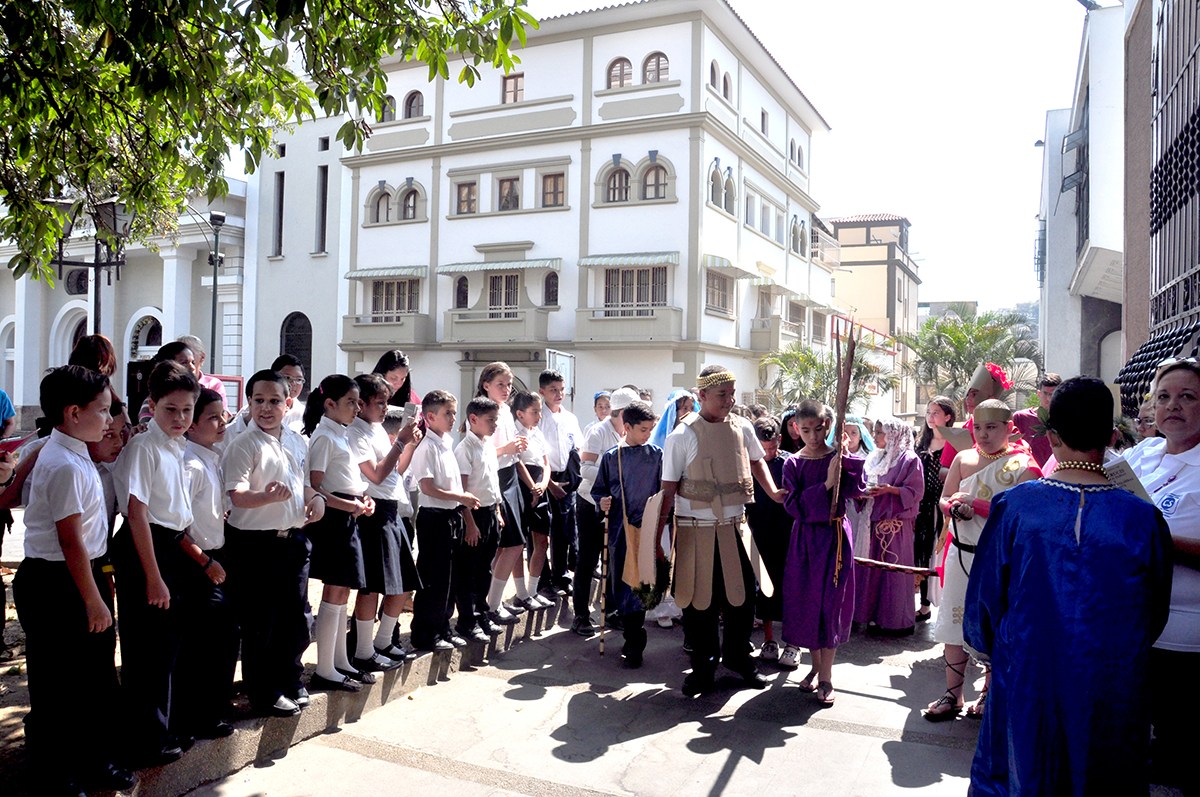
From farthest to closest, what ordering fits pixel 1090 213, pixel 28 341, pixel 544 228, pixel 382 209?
1. pixel 28 341
2. pixel 382 209
3. pixel 544 228
4. pixel 1090 213

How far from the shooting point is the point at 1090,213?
17547mm

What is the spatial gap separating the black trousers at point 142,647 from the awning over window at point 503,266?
2220 cm

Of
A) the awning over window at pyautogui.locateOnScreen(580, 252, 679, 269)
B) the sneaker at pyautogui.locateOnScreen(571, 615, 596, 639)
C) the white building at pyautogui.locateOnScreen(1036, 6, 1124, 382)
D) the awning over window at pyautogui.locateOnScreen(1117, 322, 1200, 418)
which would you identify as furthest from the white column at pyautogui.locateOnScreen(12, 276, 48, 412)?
the awning over window at pyautogui.locateOnScreen(1117, 322, 1200, 418)

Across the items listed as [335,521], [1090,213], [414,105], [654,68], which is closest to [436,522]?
[335,521]

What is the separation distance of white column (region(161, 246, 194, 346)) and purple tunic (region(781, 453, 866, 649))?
28.6 meters

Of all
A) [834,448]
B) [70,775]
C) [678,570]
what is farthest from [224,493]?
[834,448]

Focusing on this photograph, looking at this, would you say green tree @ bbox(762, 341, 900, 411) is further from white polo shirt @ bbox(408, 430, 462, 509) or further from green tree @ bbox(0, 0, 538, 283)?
green tree @ bbox(0, 0, 538, 283)

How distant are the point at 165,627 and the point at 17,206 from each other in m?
3.56

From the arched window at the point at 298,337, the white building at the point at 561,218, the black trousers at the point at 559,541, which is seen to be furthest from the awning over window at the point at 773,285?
the black trousers at the point at 559,541

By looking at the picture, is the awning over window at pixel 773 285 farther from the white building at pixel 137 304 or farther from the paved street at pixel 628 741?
the paved street at pixel 628 741

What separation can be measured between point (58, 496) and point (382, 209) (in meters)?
26.9

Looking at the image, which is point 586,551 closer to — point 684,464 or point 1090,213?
point 684,464

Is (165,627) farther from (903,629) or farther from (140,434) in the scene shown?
(903,629)

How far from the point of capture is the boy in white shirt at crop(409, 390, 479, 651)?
570 cm
